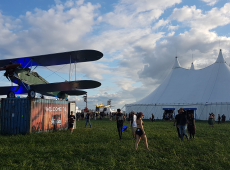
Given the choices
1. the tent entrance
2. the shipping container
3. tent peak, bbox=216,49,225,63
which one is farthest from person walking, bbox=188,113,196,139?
tent peak, bbox=216,49,225,63

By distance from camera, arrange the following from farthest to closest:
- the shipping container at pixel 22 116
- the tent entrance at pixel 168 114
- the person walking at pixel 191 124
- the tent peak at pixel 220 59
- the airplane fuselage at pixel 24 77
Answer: the tent peak at pixel 220 59
the tent entrance at pixel 168 114
the airplane fuselage at pixel 24 77
the shipping container at pixel 22 116
the person walking at pixel 191 124

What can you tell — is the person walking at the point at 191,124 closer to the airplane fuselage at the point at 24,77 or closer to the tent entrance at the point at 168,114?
the airplane fuselage at the point at 24,77

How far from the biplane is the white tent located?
16.1 m

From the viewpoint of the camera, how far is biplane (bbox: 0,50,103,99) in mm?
14672

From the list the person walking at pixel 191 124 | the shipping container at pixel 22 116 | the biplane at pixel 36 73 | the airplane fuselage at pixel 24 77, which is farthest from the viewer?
the airplane fuselage at pixel 24 77

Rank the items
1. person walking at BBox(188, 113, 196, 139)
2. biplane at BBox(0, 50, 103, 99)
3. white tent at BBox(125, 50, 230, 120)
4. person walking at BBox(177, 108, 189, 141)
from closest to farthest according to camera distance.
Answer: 1. person walking at BBox(177, 108, 189, 141)
2. person walking at BBox(188, 113, 196, 139)
3. biplane at BBox(0, 50, 103, 99)
4. white tent at BBox(125, 50, 230, 120)

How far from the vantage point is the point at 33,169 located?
15.2 ft

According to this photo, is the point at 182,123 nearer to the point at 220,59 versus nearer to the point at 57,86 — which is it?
the point at 57,86

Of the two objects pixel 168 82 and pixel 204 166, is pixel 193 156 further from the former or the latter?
pixel 168 82

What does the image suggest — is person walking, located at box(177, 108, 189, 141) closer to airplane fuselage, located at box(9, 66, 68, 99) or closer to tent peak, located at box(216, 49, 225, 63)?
airplane fuselage, located at box(9, 66, 68, 99)

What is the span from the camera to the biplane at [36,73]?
1467cm

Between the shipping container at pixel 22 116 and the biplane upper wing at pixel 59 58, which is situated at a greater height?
the biplane upper wing at pixel 59 58

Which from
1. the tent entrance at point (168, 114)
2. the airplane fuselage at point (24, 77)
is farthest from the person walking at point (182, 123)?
the tent entrance at point (168, 114)

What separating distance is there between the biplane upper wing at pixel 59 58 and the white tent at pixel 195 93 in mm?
16369
